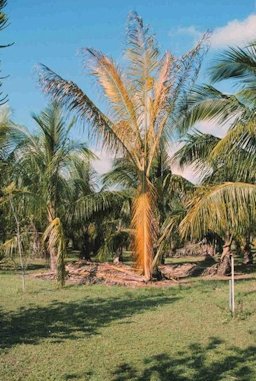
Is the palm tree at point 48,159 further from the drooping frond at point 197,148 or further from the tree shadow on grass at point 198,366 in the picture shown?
the tree shadow on grass at point 198,366

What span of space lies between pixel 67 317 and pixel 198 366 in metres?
3.39

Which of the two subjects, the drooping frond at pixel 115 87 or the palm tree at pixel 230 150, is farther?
the drooping frond at pixel 115 87

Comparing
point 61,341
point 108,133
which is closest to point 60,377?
point 61,341

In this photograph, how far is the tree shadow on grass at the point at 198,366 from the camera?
197 inches

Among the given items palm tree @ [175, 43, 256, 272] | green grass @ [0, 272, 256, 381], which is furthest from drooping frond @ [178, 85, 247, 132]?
green grass @ [0, 272, 256, 381]

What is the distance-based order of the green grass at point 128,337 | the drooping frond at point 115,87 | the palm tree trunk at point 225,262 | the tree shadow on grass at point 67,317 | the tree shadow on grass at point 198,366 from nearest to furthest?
Answer: 1. the tree shadow on grass at point 198,366
2. the green grass at point 128,337
3. the tree shadow on grass at point 67,317
4. the drooping frond at point 115,87
5. the palm tree trunk at point 225,262

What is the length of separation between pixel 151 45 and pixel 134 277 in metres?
5.96

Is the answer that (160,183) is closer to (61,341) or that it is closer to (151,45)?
(151,45)

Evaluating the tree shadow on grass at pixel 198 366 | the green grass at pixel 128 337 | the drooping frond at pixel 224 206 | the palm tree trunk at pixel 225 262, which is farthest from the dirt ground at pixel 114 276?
the tree shadow on grass at pixel 198 366

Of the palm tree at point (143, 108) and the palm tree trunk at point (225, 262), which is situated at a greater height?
the palm tree at point (143, 108)

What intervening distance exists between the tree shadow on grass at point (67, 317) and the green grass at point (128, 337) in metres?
0.01

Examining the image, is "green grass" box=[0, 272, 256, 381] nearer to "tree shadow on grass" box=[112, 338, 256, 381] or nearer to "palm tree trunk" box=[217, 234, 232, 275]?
"tree shadow on grass" box=[112, 338, 256, 381]

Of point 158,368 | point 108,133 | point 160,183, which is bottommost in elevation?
point 158,368

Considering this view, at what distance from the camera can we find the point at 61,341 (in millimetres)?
6570
